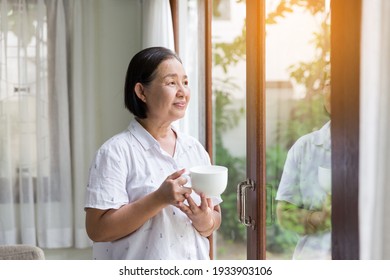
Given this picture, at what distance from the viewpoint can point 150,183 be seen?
115cm

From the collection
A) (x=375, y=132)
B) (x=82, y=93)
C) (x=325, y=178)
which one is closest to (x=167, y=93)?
(x=325, y=178)

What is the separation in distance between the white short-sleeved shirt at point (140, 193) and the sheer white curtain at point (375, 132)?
0.44m

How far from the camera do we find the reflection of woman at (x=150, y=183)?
1100 millimetres

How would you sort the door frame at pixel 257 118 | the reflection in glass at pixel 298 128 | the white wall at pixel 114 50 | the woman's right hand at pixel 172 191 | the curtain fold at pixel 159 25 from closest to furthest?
1. the woman's right hand at pixel 172 191
2. the reflection in glass at pixel 298 128
3. the door frame at pixel 257 118
4. the curtain fold at pixel 159 25
5. the white wall at pixel 114 50

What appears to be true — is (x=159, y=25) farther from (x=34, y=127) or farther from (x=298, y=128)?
(x=298, y=128)

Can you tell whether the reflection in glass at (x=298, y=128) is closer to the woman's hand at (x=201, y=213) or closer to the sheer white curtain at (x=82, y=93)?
the woman's hand at (x=201, y=213)

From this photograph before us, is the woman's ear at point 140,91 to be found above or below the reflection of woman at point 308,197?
above

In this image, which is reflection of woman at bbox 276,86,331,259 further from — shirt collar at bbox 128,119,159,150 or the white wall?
the white wall

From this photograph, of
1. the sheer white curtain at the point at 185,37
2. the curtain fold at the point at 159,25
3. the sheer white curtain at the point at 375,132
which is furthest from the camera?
the curtain fold at the point at 159,25

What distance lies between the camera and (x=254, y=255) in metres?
1.66

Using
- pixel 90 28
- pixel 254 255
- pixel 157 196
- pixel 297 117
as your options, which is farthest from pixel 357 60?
pixel 90 28

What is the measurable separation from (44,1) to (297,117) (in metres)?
2.56

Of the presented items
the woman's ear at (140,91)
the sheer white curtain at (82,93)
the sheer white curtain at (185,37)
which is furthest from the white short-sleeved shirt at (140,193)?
the sheer white curtain at (82,93)

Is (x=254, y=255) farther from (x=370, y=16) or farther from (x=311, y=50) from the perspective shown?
(x=370, y=16)
